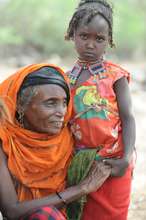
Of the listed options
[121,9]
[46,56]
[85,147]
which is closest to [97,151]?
[85,147]

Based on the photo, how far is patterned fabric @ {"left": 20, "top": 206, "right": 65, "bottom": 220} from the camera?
3523 millimetres

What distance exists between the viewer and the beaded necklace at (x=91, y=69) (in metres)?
3.83

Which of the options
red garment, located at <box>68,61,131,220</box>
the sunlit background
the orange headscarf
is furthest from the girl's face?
the sunlit background

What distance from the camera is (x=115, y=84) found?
3793 mm

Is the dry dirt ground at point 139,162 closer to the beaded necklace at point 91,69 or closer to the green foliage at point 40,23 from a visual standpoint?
the beaded necklace at point 91,69

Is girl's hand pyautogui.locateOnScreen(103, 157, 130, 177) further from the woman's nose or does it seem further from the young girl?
the woman's nose

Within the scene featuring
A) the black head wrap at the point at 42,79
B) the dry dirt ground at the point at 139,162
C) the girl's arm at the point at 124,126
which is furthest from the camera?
the dry dirt ground at the point at 139,162

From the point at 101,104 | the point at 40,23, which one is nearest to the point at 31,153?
the point at 101,104

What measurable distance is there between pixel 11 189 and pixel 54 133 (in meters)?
0.46

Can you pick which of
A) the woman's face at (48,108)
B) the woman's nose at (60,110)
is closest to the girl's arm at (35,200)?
the woman's face at (48,108)

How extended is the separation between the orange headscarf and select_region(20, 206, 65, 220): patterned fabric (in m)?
A: 0.21

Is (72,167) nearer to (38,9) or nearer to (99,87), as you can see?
(99,87)

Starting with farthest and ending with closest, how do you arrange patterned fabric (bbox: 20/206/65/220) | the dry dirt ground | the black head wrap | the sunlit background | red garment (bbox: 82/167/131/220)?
the sunlit background < the dry dirt ground < red garment (bbox: 82/167/131/220) < the black head wrap < patterned fabric (bbox: 20/206/65/220)

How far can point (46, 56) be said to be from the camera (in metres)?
16.7
